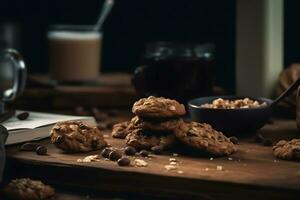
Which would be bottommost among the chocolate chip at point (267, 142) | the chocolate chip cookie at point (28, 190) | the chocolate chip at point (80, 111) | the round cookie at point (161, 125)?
the chocolate chip at point (80, 111)

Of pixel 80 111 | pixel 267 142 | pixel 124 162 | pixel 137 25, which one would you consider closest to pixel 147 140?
pixel 124 162

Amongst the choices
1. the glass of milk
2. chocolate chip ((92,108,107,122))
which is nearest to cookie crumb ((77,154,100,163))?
chocolate chip ((92,108,107,122))

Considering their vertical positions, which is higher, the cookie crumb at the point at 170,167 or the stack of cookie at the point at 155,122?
the stack of cookie at the point at 155,122

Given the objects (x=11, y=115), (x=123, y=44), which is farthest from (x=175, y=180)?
(x=123, y=44)

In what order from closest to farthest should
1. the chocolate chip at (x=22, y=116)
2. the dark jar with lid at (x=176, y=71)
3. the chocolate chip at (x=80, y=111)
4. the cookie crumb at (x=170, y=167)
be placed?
the cookie crumb at (x=170, y=167)
the chocolate chip at (x=22, y=116)
the dark jar with lid at (x=176, y=71)
the chocolate chip at (x=80, y=111)

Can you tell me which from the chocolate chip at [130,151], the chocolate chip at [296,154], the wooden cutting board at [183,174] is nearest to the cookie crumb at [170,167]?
the wooden cutting board at [183,174]

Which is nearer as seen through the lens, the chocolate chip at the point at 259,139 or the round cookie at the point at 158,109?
the round cookie at the point at 158,109

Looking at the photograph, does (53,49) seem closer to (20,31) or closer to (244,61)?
(20,31)

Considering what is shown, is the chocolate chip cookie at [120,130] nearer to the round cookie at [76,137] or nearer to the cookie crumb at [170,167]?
the round cookie at [76,137]
